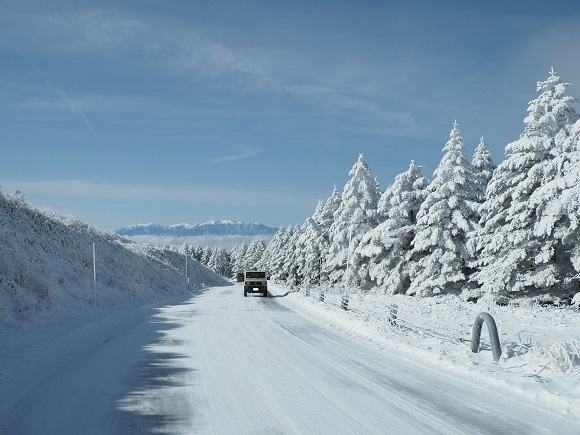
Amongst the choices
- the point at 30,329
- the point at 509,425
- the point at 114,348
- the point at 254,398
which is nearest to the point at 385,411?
the point at 509,425

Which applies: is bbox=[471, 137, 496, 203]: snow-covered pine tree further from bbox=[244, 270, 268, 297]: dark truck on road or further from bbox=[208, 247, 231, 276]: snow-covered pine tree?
bbox=[208, 247, 231, 276]: snow-covered pine tree

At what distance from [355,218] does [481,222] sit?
1568cm

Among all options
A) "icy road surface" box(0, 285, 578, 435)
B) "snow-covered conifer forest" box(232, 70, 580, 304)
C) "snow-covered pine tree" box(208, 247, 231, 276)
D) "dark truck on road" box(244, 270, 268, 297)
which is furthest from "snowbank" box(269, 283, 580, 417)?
"snow-covered pine tree" box(208, 247, 231, 276)

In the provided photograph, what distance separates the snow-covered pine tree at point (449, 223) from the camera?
91.4 feet

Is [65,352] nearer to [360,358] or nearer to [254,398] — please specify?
[254,398]

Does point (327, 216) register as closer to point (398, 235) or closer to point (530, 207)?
point (398, 235)

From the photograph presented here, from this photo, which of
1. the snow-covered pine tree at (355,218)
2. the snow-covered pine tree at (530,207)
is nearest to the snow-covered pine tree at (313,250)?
the snow-covered pine tree at (355,218)

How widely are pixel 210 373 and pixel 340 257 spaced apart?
32868 millimetres

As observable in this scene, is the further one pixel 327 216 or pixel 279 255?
pixel 279 255

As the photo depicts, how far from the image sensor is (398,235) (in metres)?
33.8

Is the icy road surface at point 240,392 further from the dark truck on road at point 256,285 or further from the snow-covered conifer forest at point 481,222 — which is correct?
the dark truck on road at point 256,285

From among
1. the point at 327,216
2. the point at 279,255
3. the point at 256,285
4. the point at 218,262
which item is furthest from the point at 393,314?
the point at 218,262

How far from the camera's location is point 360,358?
10.9 m

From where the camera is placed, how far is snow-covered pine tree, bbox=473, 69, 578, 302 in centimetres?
2080
